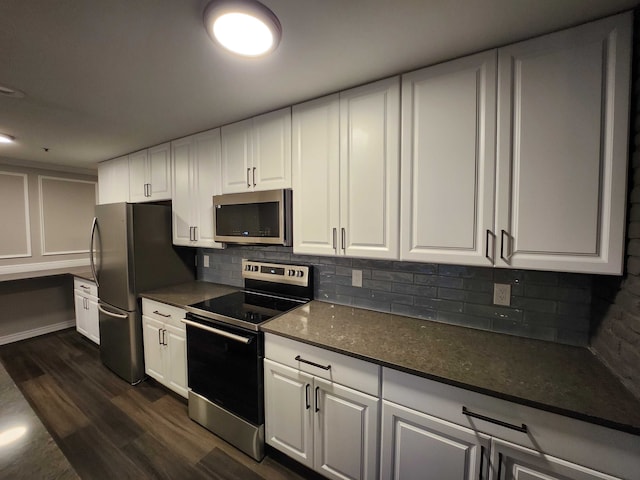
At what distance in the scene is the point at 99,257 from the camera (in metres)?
2.59

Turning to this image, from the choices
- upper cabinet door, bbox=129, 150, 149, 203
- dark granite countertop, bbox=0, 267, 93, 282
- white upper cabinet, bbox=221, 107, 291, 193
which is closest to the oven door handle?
white upper cabinet, bbox=221, 107, 291, 193

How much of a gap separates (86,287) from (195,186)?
212 cm

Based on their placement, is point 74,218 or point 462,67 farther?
point 74,218

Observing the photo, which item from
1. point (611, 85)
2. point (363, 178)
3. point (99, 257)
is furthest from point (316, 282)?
point (99, 257)

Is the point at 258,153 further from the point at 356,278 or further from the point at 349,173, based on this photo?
the point at 356,278

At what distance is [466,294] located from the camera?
153cm

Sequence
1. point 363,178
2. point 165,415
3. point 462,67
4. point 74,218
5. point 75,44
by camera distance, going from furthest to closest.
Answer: point 74,218 < point 165,415 < point 363,178 < point 462,67 < point 75,44

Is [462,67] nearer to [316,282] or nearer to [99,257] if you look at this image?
[316,282]

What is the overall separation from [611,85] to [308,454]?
2.20 metres

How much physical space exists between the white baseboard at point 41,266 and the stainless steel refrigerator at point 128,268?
1578 mm

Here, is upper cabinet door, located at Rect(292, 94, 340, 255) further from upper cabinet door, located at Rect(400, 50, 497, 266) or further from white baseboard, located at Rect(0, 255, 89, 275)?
white baseboard, located at Rect(0, 255, 89, 275)

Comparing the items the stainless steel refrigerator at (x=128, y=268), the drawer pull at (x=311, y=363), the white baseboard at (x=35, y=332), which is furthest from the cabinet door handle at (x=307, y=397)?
the white baseboard at (x=35, y=332)

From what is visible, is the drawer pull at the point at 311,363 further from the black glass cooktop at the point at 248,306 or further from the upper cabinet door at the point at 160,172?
the upper cabinet door at the point at 160,172

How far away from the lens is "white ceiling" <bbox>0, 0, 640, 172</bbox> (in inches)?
38.8
